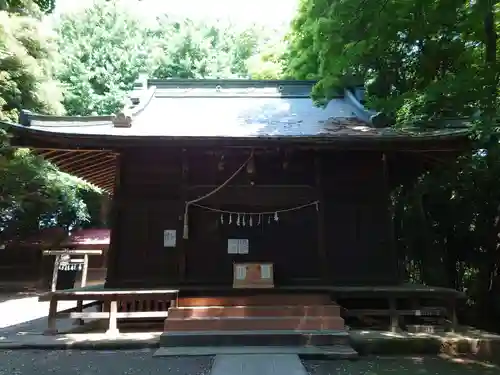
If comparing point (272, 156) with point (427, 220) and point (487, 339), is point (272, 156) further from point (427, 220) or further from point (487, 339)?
point (427, 220)

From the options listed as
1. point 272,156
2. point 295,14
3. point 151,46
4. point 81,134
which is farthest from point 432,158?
point 151,46

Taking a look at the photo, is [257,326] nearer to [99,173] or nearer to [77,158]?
[77,158]

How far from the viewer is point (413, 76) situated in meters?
11.4

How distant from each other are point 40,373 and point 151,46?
31210 mm

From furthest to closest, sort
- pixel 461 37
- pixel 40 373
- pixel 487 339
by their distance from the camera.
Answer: pixel 461 37, pixel 487 339, pixel 40 373

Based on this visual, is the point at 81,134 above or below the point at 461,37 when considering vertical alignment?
below

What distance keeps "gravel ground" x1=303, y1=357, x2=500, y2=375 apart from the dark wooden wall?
2.25 m

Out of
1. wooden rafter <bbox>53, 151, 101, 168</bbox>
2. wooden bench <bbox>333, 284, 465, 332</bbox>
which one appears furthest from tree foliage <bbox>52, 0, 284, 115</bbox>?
wooden bench <bbox>333, 284, 465, 332</bbox>

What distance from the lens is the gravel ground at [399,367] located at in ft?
19.4

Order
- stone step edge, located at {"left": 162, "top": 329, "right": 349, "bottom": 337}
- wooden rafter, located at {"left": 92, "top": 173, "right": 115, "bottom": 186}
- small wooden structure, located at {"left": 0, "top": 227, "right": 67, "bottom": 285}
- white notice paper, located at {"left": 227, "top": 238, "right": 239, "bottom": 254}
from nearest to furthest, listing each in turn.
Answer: stone step edge, located at {"left": 162, "top": 329, "right": 349, "bottom": 337}, white notice paper, located at {"left": 227, "top": 238, "right": 239, "bottom": 254}, wooden rafter, located at {"left": 92, "top": 173, "right": 115, "bottom": 186}, small wooden structure, located at {"left": 0, "top": 227, "right": 67, "bottom": 285}

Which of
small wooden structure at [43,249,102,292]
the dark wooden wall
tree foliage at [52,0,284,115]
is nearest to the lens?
the dark wooden wall

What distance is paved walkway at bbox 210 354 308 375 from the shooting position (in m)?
5.65

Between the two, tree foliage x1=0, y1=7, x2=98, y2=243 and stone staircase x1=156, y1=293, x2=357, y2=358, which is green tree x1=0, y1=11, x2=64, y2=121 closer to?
tree foliage x1=0, y1=7, x2=98, y2=243

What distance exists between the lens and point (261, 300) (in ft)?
26.5
